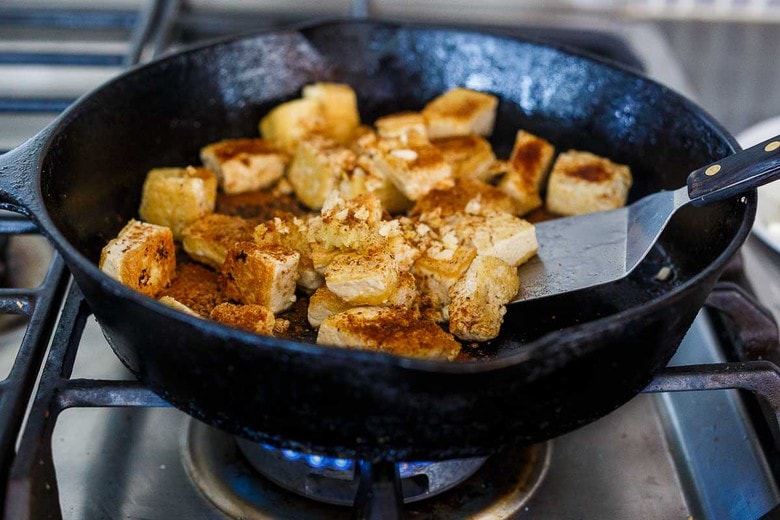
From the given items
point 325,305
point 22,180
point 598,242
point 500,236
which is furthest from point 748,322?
point 22,180

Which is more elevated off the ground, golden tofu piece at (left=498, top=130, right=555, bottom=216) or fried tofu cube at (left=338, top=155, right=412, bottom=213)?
golden tofu piece at (left=498, top=130, right=555, bottom=216)

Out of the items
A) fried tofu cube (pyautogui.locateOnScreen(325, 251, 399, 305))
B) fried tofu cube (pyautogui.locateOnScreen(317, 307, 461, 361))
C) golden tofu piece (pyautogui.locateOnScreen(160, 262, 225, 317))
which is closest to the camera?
fried tofu cube (pyautogui.locateOnScreen(317, 307, 461, 361))

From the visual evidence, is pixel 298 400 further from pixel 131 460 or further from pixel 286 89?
pixel 286 89

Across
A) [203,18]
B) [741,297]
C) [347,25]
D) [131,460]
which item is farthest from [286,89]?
[741,297]

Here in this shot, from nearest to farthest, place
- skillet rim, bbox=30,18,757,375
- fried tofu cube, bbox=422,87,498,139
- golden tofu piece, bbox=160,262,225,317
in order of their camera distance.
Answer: skillet rim, bbox=30,18,757,375
golden tofu piece, bbox=160,262,225,317
fried tofu cube, bbox=422,87,498,139

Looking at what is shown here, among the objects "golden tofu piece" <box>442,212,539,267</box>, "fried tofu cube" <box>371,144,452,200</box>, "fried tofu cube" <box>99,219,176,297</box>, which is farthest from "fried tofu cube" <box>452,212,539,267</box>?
"fried tofu cube" <box>99,219,176,297</box>

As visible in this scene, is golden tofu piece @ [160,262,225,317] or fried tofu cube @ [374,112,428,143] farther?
fried tofu cube @ [374,112,428,143]

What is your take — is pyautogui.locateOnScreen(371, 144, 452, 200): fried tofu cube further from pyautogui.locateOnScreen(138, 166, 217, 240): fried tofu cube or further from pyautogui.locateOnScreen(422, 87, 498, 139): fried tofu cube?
pyautogui.locateOnScreen(138, 166, 217, 240): fried tofu cube

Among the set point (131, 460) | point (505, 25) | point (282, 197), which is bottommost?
point (131, 460)
